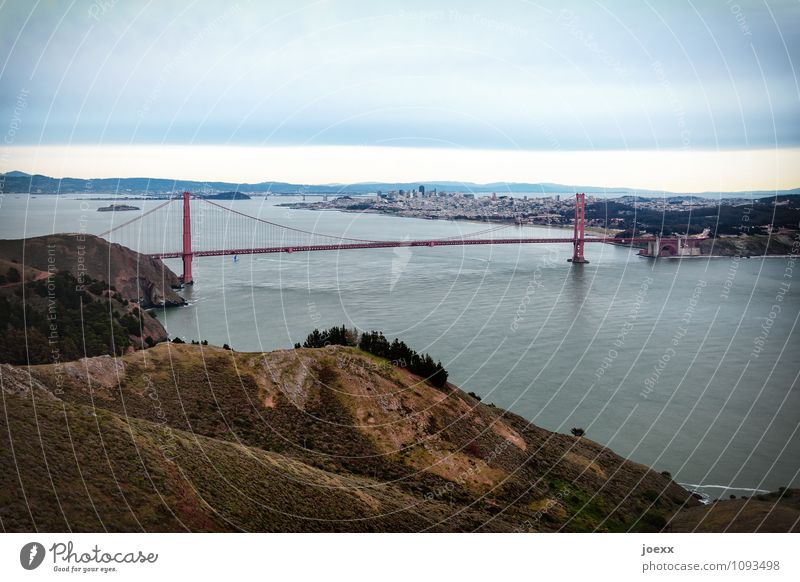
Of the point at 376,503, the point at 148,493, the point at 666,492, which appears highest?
the point at 148,493

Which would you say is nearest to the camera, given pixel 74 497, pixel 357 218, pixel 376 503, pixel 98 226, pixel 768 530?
pixel 74 497

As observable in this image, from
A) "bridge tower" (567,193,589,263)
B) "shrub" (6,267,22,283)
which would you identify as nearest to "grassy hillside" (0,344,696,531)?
"shrub" (6,267,22,283)

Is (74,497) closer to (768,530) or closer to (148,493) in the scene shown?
(148,493)

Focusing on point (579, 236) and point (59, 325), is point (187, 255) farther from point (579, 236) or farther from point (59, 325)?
point (579, 236)

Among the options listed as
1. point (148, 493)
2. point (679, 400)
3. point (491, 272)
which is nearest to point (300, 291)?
point (491, 272)

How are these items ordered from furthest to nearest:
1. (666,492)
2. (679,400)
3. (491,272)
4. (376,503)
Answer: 1. (491,272)
2. (679,400)
3. (666,492)
4. (376,503)

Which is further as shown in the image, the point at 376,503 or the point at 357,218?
the point at 357,218

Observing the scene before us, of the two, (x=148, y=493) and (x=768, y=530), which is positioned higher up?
(x=148, y=493)

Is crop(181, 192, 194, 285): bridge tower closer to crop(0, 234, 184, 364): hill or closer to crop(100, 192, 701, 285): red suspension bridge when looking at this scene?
crop(100, 192, 701, 285): red suspension bridge
